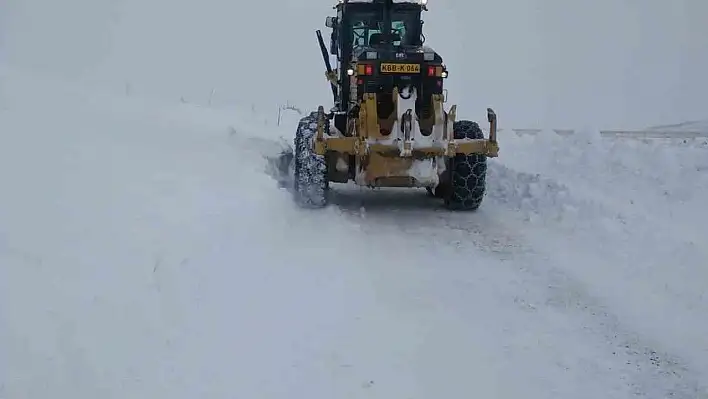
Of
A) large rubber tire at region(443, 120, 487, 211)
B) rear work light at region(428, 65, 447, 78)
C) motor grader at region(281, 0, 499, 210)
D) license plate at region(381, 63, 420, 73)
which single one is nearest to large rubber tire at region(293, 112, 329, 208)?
motor grader at region(281, 0, 499, 210)

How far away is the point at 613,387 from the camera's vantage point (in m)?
4.04

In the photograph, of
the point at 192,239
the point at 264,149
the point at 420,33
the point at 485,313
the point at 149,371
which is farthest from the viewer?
the point at 264,149

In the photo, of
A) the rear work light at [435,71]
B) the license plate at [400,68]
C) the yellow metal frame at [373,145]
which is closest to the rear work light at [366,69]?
the license plate at [400,68]

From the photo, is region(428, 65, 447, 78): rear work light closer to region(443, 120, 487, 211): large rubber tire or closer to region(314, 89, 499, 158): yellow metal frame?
region(314, 89, 499, 158): yellow metal frame

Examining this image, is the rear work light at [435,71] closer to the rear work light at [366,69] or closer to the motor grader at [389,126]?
the motor grader at [389,126]

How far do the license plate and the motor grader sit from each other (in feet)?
Result: 0.04

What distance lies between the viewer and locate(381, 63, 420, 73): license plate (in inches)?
345

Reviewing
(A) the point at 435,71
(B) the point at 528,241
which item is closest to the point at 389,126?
(A) the point at 435,71

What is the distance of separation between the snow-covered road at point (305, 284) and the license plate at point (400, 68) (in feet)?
5.46

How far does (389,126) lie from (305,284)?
343cm

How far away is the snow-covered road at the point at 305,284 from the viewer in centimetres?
398

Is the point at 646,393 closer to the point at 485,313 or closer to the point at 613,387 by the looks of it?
the point at 613,387

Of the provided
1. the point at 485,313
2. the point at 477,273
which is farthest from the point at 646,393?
the point at 477,273

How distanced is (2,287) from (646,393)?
3.64m
